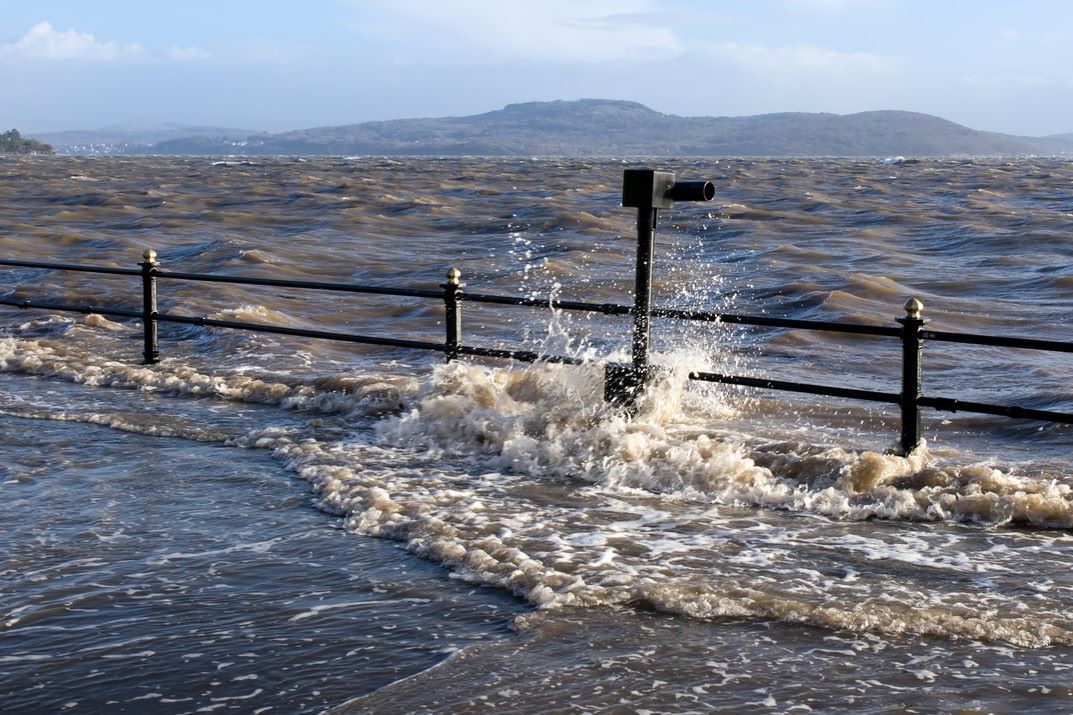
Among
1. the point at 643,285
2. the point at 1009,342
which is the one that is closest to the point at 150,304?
the point at 643,285

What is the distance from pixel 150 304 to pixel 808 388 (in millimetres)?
6815

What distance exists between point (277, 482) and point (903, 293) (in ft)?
50.6

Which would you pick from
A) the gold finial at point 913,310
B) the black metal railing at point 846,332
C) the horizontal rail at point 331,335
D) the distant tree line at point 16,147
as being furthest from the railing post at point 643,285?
the distant tree line at point 16,147

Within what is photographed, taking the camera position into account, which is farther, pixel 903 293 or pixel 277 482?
pixel 903 293

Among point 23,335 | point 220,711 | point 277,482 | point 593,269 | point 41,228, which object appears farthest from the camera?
point 41,228

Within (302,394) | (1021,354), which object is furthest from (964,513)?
(1021,354)

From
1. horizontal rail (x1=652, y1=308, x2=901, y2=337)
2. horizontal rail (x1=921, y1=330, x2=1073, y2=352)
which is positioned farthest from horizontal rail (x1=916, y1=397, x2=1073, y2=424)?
horizontal rail (x1=652, y1=308, x2=901, y2=337)

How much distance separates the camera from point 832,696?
514cm

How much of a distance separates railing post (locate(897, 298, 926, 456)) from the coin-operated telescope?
57.6 inches

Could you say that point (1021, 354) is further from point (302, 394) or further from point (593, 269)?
point (593, 269)

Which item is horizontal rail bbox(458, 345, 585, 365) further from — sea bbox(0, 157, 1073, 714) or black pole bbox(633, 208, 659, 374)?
black pole bbox(633, 208, 659, 374)

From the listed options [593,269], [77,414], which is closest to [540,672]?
[77,414]

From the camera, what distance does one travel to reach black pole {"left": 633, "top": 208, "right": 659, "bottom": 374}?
29.8ft

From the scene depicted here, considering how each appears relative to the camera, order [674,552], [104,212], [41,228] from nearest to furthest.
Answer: [674,552], [41,228], [104,212]
